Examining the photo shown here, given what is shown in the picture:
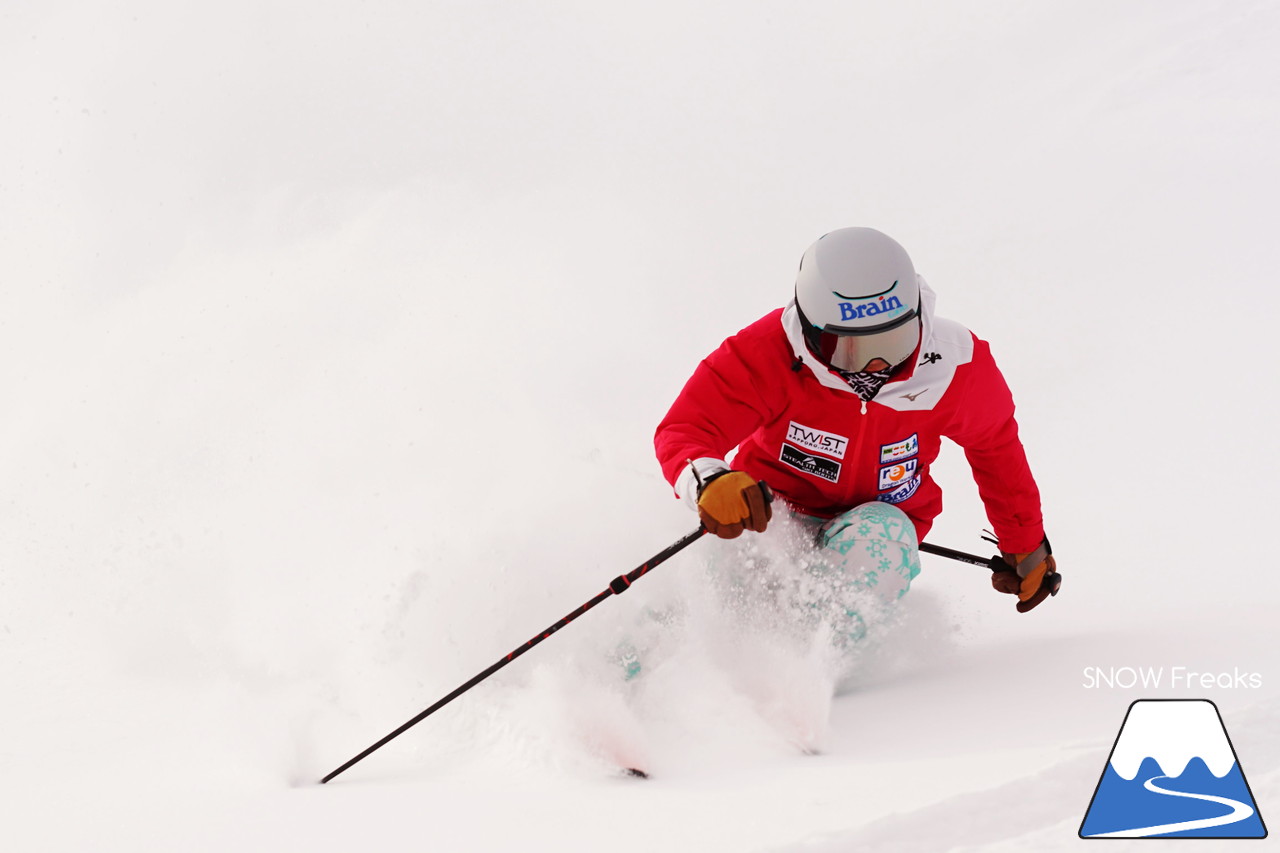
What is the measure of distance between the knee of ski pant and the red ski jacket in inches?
5.5

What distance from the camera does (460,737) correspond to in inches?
108

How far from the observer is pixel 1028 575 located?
3.46 m

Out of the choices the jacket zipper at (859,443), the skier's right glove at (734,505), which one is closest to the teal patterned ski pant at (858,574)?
the jacket zipper at (859,443)

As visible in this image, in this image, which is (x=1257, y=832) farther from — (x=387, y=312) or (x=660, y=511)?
(x=387, y=312)

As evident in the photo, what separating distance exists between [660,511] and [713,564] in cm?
65

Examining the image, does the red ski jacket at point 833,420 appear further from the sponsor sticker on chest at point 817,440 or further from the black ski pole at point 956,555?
the black ski pole at point 956,555

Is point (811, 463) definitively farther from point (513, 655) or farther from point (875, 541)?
point (513, 655)

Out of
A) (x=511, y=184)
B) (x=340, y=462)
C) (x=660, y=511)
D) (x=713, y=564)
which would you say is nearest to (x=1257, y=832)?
(x=713, y=564)

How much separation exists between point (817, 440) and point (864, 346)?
1.52ft

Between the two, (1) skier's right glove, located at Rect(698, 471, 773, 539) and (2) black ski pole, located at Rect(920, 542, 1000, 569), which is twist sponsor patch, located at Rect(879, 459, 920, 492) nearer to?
(2) black ski pole, located at Rect(920, 542, 1000, 569)

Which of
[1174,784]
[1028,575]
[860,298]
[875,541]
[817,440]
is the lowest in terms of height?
[1028,575]

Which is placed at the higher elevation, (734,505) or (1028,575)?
(734,505)

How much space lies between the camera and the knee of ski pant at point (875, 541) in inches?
121

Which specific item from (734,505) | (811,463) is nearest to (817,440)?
(811,463)
